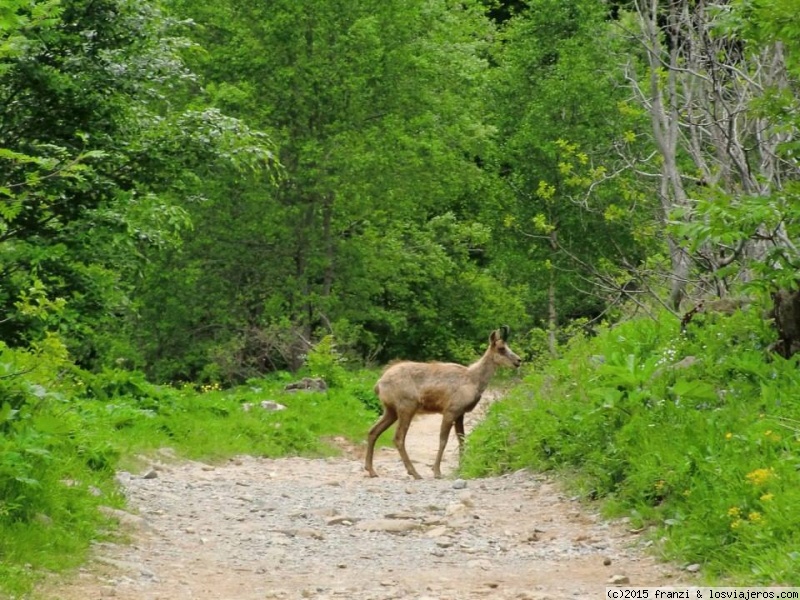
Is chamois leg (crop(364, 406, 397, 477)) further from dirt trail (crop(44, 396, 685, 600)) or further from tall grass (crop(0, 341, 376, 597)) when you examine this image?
tall grass (crop(0, 341, 376, 597))

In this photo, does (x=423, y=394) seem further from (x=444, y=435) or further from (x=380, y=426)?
(x=380, y=426)

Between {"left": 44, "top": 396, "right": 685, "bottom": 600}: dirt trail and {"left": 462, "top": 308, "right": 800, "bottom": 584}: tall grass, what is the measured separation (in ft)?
1.19

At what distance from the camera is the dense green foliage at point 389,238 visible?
28.8 ft

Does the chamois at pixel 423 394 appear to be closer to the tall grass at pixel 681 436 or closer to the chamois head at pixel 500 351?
the tall grass at pixel 681 436

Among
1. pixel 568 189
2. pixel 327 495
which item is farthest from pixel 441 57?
pixel 327 495

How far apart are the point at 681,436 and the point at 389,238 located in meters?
21.5

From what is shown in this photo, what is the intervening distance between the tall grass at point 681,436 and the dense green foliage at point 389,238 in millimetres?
35

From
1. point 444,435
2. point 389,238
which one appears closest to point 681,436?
point 444,435

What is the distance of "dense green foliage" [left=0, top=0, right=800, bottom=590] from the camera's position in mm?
8766

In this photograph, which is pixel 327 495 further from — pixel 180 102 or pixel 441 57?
pixel 441 57

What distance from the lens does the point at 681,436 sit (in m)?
9.31

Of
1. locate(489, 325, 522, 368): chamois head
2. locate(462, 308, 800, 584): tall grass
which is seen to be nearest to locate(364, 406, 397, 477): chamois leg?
locate(462, 308, 800, 584): tall grass

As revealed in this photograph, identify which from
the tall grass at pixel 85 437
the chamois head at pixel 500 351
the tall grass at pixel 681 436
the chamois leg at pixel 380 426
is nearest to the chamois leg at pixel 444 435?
the tall grass at pixel 681 436

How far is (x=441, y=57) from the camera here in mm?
31594
